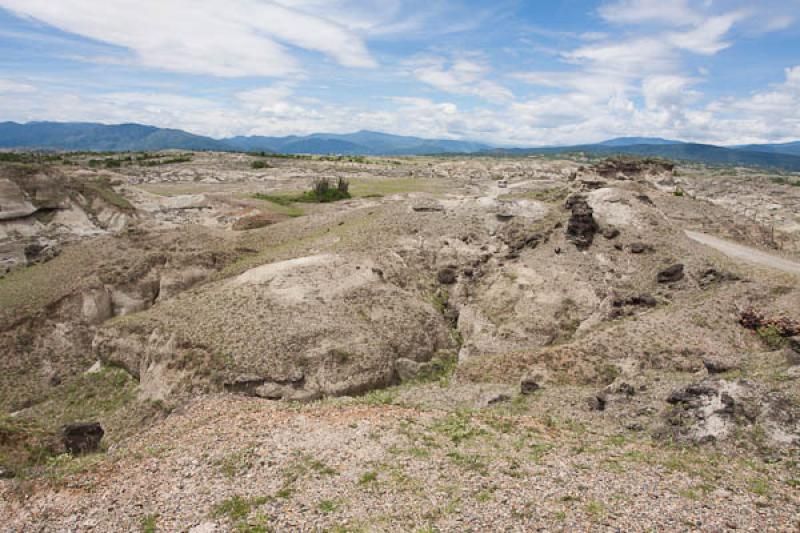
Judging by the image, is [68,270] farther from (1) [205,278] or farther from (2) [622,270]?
(2) [622,270]

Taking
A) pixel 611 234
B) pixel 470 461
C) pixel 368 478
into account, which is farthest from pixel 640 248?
pixel 368 478

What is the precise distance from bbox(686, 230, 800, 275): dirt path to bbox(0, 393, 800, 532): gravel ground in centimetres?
2569

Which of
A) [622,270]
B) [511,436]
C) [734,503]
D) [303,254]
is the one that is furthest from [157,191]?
[734,503]

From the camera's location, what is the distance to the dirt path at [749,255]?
35.7 metres

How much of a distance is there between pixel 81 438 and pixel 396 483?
15215 mm

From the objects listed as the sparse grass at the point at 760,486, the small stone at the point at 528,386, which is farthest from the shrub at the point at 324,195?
the sparse grass at the point at 760,486

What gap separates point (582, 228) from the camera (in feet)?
132

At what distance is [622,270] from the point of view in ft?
120

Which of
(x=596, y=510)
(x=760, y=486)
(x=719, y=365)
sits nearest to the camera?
(x=596, y=510)

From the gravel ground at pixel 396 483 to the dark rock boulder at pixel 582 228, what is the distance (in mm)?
22589

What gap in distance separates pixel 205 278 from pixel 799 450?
37.7m

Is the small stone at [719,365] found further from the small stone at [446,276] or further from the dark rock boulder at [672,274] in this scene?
the small stone at [446,276]

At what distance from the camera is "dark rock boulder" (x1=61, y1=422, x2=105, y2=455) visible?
2098cm

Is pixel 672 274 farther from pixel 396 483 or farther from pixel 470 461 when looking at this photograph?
pixel 396 483
